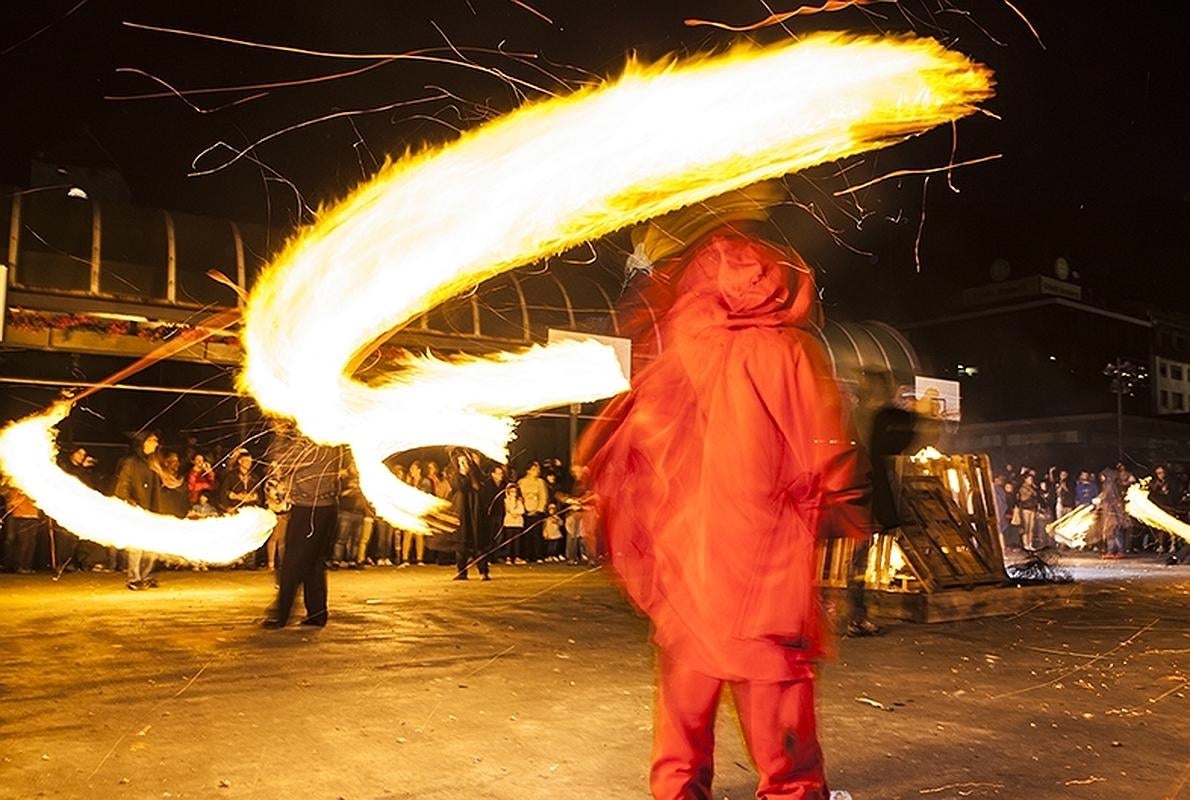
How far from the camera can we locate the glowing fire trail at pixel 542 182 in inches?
277

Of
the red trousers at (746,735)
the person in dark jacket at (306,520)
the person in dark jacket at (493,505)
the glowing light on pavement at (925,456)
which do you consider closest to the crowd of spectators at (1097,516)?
the glowing light on pavement at (925,456)

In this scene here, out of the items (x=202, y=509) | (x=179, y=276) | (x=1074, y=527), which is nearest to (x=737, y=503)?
(x=202, y=509)

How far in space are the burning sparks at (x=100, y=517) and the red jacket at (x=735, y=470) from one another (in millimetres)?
10196

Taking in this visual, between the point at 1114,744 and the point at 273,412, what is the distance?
25.0 ft

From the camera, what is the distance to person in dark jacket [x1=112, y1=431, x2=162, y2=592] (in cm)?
1254

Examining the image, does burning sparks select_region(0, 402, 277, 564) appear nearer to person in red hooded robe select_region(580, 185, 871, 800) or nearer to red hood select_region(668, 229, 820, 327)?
person in red hooded robe select_region(580, 185, 871, 800)

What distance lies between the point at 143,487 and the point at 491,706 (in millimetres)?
8181

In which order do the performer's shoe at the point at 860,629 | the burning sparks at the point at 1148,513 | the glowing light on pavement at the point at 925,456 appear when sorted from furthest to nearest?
the burning sparks at the point at 1148,513 → the glowing light on pavement at the point at 925,456 → the performer's shoe at the point at 860,629

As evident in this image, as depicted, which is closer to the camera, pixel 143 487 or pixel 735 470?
pixel 735 470

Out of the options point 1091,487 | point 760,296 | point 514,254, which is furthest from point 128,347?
point 1091,487

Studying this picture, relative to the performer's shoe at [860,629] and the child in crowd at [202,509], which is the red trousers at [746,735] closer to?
the performer's shoe at [860,629]

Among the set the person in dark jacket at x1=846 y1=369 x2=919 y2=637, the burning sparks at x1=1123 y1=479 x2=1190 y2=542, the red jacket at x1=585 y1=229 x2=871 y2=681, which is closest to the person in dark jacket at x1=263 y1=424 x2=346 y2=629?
the person in dark jacket at x1=846 y1=369 x2=919 y2=637

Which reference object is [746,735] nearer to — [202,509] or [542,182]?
[542,182]

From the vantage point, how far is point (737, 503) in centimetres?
350
